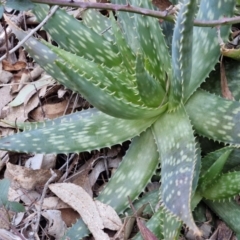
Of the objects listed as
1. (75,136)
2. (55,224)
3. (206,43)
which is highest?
(206,43)

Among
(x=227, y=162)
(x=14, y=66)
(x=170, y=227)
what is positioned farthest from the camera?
(x=14, y=66)

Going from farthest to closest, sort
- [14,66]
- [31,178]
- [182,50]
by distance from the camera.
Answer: [14,66], [31,178], [182,50]

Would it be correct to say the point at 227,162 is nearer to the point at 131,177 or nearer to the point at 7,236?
the point at 131,177

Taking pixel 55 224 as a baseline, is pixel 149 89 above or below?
above

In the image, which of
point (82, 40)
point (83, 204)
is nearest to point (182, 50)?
point (82, 40)

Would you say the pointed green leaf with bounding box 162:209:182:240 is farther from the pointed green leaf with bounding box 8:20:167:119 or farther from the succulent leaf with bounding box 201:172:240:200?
the pointed green leaf with bounding box 8:20:167:119

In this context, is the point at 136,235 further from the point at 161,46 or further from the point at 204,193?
the point at 161,46

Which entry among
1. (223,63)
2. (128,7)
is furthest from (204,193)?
(128,7)

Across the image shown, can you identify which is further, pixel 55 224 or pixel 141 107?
pixel 55 224
